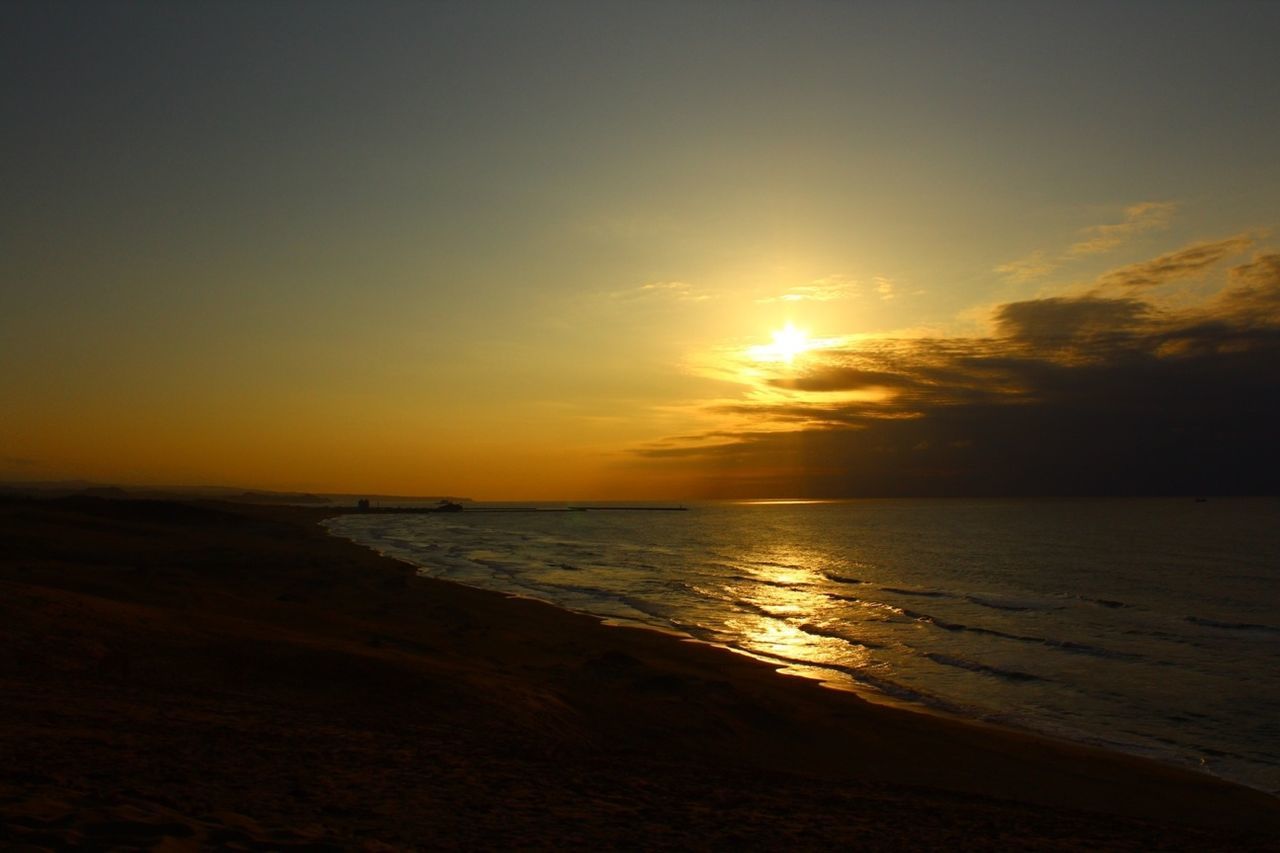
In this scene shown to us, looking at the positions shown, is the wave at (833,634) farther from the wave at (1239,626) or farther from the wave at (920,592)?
the wave at (1239,626)

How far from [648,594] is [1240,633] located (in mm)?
27279

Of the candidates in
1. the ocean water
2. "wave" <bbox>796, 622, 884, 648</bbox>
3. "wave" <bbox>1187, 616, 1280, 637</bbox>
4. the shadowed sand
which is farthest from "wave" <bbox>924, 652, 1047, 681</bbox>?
"wave" <bbox>1187, 616, 1280, 637</bbox>

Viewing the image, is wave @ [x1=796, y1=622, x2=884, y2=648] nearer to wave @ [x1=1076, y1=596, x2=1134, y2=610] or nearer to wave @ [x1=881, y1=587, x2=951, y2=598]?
wave @ [x1=881, y1=587, x2=951, y2=598]

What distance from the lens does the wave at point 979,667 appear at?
975 inches

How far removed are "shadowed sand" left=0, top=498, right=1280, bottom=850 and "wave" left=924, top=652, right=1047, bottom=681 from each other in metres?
6.99

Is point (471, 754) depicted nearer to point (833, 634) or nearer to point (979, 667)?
point (979, 667)

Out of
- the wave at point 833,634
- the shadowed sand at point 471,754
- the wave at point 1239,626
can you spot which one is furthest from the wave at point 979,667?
the wave at point 1239,626

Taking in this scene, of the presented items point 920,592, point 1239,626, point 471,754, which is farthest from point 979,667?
point 920,592

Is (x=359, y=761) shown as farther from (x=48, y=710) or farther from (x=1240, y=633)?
(x=1240, y=633)

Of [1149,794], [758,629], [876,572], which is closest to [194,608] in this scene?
[758,629]

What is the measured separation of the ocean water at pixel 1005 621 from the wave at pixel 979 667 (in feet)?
0.37

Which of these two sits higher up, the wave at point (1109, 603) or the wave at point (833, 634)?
the wave at point (1109, 603)

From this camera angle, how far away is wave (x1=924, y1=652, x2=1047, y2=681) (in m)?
24.8

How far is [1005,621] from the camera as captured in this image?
36.1 meters
